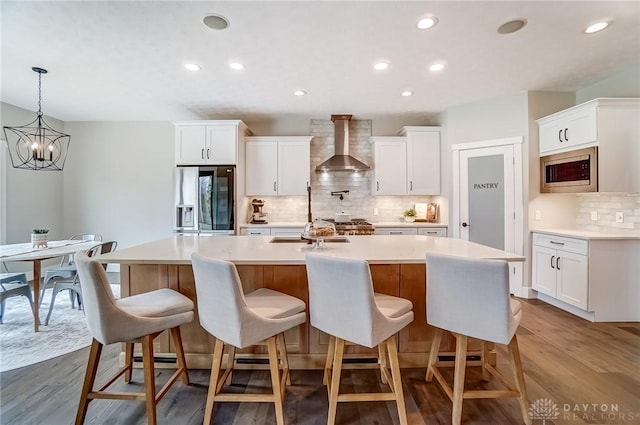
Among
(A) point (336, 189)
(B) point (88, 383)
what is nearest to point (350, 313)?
(B) point (88, 383)

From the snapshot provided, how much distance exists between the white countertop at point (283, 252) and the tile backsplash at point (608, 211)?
2.24 metres

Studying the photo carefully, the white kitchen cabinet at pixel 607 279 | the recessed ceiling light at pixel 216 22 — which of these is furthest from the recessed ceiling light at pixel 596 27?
the recessed ceiling light at pixel 216 22

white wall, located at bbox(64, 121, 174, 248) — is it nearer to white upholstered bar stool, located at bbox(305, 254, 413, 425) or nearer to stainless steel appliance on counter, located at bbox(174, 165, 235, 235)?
stainless steel appliance on counter, located at bbox(174, 165, 235, 235)

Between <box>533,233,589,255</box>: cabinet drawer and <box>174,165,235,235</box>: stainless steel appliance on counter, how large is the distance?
4063 millimetres

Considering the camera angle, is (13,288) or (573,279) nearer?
(13,288)

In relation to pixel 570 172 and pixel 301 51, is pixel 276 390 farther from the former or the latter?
pixel 570 172

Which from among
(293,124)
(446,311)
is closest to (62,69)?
(293,124)

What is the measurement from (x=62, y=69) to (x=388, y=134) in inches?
176

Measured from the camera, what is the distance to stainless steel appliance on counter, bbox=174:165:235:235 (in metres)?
4.11

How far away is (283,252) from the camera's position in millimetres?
2029

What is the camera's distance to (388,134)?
5.03m

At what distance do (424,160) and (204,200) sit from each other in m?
3.49

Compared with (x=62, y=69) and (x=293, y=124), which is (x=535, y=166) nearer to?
(x=293, y=124)

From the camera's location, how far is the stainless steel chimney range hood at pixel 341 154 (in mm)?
4527
